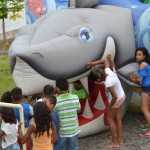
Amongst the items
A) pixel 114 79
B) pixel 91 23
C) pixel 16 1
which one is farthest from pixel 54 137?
pixel 16 1

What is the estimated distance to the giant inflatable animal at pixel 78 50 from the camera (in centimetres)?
469

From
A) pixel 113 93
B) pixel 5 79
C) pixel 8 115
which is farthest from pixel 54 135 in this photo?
pixel 5 79

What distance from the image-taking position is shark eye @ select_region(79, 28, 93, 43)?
196 inches

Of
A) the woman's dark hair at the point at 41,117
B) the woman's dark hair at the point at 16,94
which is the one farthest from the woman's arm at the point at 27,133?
the woman's dark hair at the point at 16,94

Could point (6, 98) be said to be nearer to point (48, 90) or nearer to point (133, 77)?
point (48, 90)

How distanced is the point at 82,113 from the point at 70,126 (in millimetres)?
1029

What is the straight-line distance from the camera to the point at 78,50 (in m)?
4.88

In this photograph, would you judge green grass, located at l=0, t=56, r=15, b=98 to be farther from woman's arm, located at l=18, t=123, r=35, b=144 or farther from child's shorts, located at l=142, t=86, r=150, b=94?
woman's arm, located at l=18, t=123, r=35, b=144

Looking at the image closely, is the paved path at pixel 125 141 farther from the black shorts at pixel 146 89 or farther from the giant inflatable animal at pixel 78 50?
the black shorts at pixel 146 89

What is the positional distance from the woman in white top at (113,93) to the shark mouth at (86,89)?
119 millimetres

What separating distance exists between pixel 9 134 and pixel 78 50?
4.34 ft

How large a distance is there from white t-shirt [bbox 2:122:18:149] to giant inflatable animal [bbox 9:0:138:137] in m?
0.76

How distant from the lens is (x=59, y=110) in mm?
4363

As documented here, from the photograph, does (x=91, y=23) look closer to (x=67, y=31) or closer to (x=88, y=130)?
(x=67, y=31)
